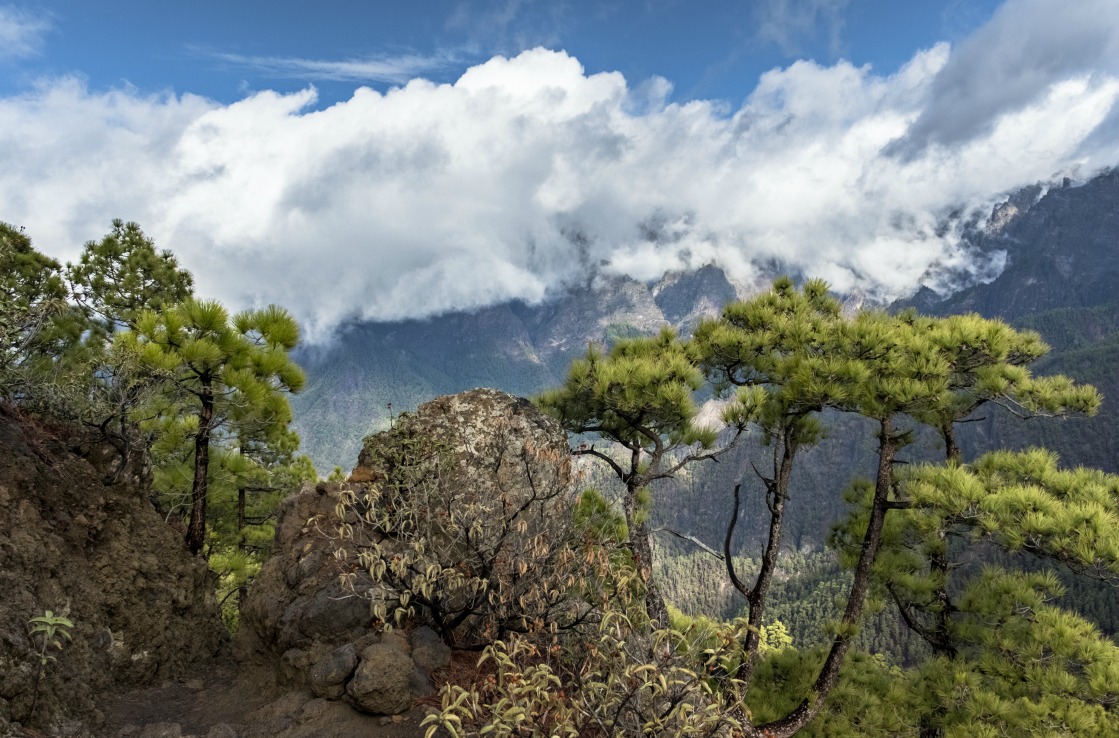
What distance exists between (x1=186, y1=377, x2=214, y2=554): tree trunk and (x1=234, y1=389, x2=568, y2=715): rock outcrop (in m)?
1.59

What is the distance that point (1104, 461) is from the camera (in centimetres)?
18450

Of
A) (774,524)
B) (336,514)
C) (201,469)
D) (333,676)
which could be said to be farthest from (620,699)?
(201,469)

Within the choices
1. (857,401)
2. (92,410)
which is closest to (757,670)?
(857,401)

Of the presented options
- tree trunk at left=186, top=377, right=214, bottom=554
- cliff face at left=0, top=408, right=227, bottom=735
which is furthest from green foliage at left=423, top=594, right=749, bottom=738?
tree trunk at left=186, top=377, right=214, bottom=554

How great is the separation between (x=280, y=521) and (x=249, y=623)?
54.4 inches

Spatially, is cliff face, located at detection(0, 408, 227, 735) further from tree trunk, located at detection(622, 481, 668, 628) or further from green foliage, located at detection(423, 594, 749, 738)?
tree trunk, located at detection(622, 481, 668, 628)

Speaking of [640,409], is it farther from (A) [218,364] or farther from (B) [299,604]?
(A) [218,364]

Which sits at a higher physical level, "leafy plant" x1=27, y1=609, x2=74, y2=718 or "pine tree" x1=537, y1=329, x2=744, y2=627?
"pine tree" x1=537, y1=329, x2=744, y2=627

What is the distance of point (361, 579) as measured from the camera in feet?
22.4

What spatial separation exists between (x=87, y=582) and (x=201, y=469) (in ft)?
8.06

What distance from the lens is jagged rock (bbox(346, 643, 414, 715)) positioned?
18.0ft

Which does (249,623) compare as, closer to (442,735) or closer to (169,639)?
(169,639)

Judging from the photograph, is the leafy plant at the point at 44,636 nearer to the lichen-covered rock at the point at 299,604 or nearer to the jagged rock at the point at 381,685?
the lichen-covered rock at the point at 299,604

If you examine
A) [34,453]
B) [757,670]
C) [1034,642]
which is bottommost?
[757,670]
